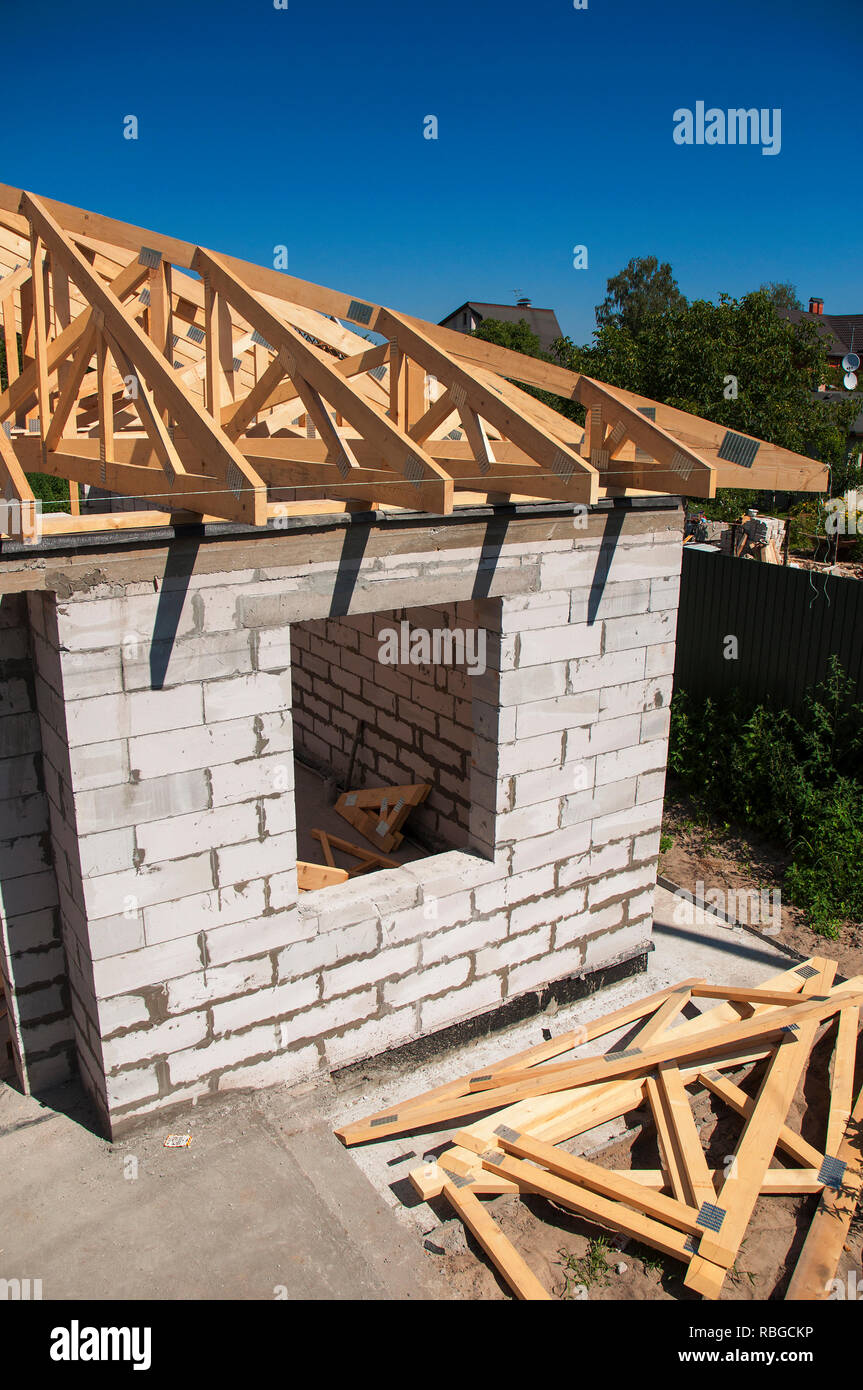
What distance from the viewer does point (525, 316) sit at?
196ft

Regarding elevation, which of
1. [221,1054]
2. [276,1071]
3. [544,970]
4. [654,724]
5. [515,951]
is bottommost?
[276,1071]

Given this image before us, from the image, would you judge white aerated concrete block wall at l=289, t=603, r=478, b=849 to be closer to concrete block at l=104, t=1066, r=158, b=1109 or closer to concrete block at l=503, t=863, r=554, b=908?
concrete block at l=503, t=863, r=554, b=908

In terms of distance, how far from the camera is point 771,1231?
4789mm

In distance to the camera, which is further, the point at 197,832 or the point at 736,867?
the point at 736,867

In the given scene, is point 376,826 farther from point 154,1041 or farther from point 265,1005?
point 154,1041

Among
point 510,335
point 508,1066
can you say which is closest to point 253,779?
point 508,1066

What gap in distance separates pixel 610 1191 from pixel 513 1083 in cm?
91

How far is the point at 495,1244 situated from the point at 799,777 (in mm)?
6142

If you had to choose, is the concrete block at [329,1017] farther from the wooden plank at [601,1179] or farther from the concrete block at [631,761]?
the concrete block at [631,761]

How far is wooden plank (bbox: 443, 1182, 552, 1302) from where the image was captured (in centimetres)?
424

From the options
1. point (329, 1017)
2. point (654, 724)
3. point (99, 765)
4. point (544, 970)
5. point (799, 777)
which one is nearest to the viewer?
point (99, 765)

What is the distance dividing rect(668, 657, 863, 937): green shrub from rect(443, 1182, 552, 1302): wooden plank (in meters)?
4.63
